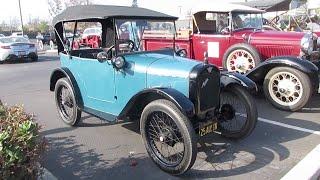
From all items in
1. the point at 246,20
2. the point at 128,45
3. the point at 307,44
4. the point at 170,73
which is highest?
the point at 246,20

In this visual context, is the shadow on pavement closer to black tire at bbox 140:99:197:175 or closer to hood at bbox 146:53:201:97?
black tire at bbox 140:99:197:175

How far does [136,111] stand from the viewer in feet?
17.0

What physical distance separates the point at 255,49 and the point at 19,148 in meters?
6.10

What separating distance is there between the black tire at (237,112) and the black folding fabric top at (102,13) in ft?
5.36

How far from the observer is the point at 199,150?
5.00 metres

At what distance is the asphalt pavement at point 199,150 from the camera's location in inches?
171

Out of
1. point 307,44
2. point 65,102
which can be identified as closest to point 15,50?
point 65,102

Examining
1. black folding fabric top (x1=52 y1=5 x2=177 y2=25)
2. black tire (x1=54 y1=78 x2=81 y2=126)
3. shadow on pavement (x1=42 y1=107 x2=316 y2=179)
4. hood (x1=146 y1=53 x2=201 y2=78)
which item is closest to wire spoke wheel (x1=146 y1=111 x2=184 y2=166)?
shadow on pavement (x1=42 y1=107 x2=316 y2=179)

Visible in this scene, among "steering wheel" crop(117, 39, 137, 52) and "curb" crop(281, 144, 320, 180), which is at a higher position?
"steering wheel" crop(117, 39, 137, 52)

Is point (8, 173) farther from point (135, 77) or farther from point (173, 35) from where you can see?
point (173, 35)

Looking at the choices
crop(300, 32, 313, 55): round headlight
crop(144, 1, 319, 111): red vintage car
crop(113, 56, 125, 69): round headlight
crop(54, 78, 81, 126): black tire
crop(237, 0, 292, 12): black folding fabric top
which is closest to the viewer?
crop(113, 56, 125, 69): round headlight

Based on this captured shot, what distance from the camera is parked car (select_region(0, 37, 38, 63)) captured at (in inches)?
710

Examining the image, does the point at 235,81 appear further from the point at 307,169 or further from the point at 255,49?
the point at 255,49

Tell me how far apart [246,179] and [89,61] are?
2916 mm
